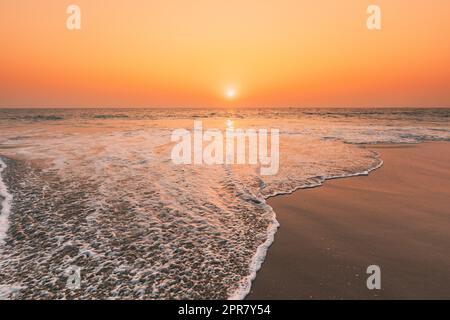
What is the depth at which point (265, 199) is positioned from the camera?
24.1 ft

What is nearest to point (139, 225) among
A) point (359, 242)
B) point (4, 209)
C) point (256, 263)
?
point (256, 263)

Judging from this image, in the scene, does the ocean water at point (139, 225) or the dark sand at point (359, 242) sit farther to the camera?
the ocean water at point (139, 225)

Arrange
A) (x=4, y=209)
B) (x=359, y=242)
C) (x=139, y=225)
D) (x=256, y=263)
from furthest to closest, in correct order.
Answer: (x=4, y=209) → (x=139, y=225) → (x=359, y=242) → (x=256, y=263)

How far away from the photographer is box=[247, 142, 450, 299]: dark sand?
3686mm

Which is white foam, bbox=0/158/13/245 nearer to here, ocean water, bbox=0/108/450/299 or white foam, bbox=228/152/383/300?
ocean water, bbox=0/108/450/299

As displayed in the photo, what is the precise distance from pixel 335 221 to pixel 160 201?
4.20m

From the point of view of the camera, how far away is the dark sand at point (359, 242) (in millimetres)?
3686

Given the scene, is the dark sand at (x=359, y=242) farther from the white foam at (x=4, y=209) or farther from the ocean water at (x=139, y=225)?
the white foam at (x=4, y=209)

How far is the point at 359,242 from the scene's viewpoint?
15.9 ft

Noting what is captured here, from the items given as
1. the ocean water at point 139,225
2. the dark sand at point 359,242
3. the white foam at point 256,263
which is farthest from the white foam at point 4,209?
the dark sand at point 359,242

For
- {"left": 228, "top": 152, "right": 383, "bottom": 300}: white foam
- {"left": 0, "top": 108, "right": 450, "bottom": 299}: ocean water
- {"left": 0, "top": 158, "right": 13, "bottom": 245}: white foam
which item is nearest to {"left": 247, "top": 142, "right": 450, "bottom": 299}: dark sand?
{"left": 228, "top": 152, "right": 383, "bottom": 300}: white foam

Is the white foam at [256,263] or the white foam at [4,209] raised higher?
the white foam at [4,209]

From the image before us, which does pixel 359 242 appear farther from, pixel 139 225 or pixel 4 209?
pixel 4 209
